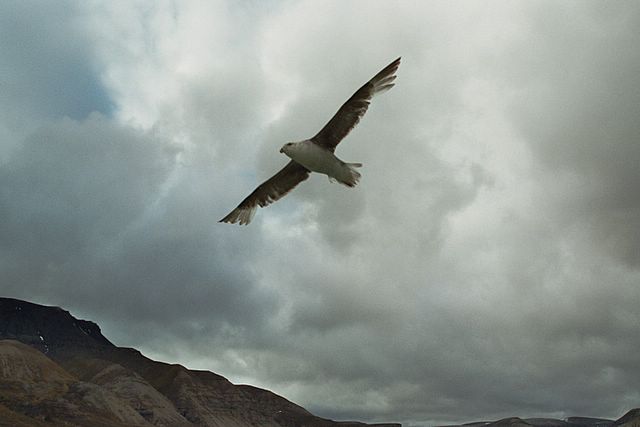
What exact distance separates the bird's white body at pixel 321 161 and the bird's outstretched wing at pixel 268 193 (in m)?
3.49

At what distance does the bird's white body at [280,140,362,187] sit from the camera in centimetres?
2828

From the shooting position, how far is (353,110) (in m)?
28.1

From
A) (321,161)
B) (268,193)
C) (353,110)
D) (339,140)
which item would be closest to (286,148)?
(321,161)

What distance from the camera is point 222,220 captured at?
33.9 m

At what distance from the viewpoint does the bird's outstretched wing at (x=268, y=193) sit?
33.2m

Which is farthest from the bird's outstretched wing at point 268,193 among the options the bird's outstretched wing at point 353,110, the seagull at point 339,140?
the bird's outstretched wing at point 353,110

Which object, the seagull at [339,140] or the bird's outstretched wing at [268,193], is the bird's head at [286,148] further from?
the bird's outstretched wing at [268,193]

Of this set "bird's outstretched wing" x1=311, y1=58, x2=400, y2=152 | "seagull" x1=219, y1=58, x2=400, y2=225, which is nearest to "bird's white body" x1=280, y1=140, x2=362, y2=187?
"seagull" x1=219, y1=58, x2=400, y2=225

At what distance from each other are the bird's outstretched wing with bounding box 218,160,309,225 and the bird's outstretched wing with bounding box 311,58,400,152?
4591mm

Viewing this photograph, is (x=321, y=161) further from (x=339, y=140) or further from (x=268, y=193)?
(x=268, y=193)

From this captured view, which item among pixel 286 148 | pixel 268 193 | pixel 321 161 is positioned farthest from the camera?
pixel 268 193

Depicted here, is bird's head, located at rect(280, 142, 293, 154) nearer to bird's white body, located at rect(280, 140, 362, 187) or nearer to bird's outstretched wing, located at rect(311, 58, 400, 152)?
bird's white body, located at rect(280, 140, 362, 187)

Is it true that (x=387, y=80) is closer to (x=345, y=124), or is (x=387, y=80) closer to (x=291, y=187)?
(x=345, y=124)

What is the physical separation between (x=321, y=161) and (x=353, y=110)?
251cm
